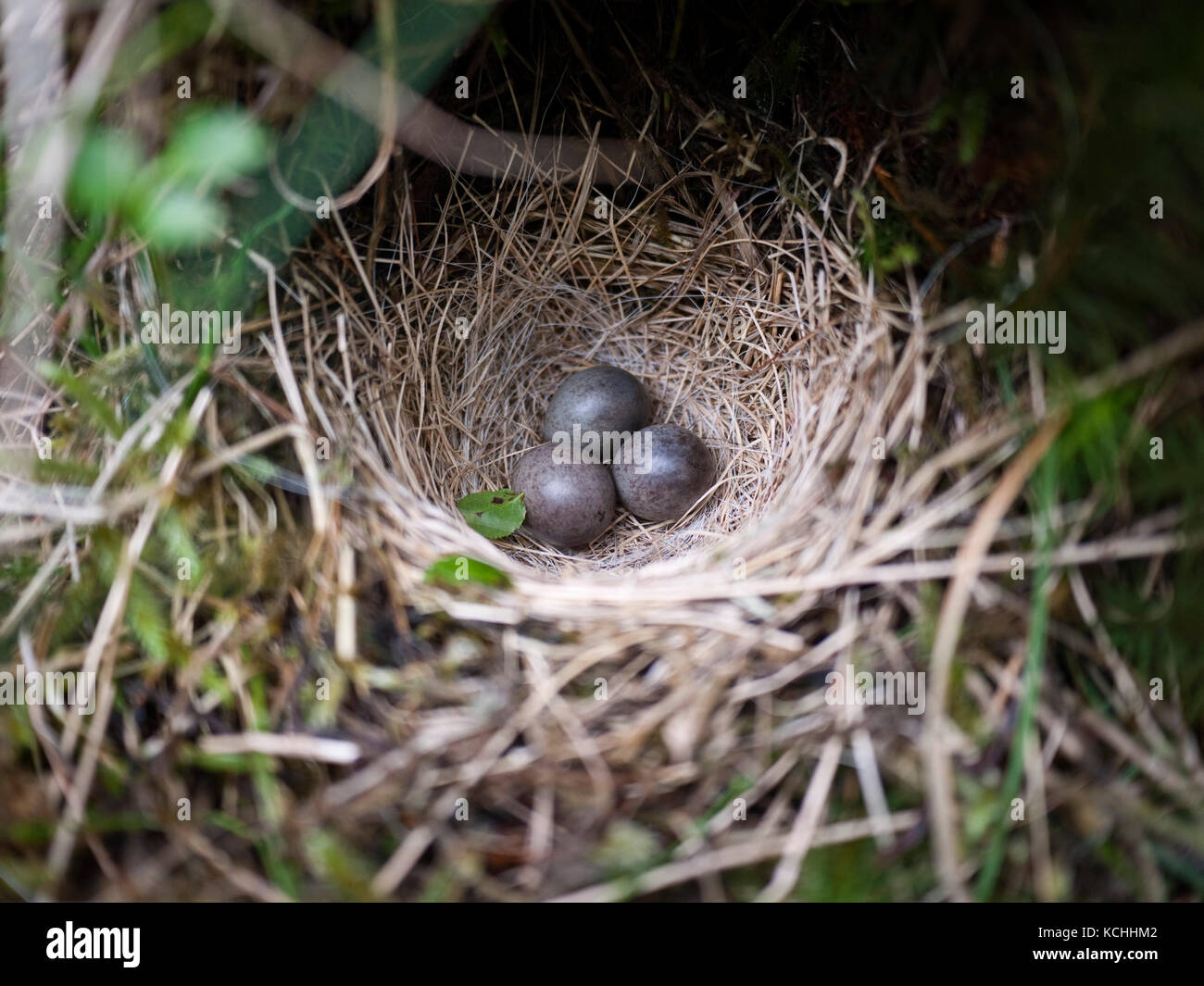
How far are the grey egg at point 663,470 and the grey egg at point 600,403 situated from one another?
0.20ft

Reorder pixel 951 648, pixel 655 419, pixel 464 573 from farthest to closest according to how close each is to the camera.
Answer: pixel 655 419
pixel 464 573
pixel 951 648

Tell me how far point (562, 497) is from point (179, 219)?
1.08 m

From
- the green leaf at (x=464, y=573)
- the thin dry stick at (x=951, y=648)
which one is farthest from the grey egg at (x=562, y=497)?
the thin dry stick at (x=951, y=648)

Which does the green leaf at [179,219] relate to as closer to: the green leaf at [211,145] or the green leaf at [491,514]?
the green leaf at [211,145]

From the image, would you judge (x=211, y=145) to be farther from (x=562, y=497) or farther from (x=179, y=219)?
(x=562, y=497)

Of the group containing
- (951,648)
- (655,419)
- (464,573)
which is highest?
(655,419)

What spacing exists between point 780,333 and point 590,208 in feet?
1.79

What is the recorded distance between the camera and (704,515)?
1.90 meters

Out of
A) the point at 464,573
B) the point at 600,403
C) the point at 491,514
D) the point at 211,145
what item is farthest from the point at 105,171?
the point at 600,403

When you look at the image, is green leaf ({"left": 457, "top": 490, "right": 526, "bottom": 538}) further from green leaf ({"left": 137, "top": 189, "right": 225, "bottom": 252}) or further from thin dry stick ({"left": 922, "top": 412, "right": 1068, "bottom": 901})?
thin dry stick ({"left": 922, "top": 412, "right": 1068, "bottom": 901})

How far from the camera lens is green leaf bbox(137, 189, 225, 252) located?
87cm

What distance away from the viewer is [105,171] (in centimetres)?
92
